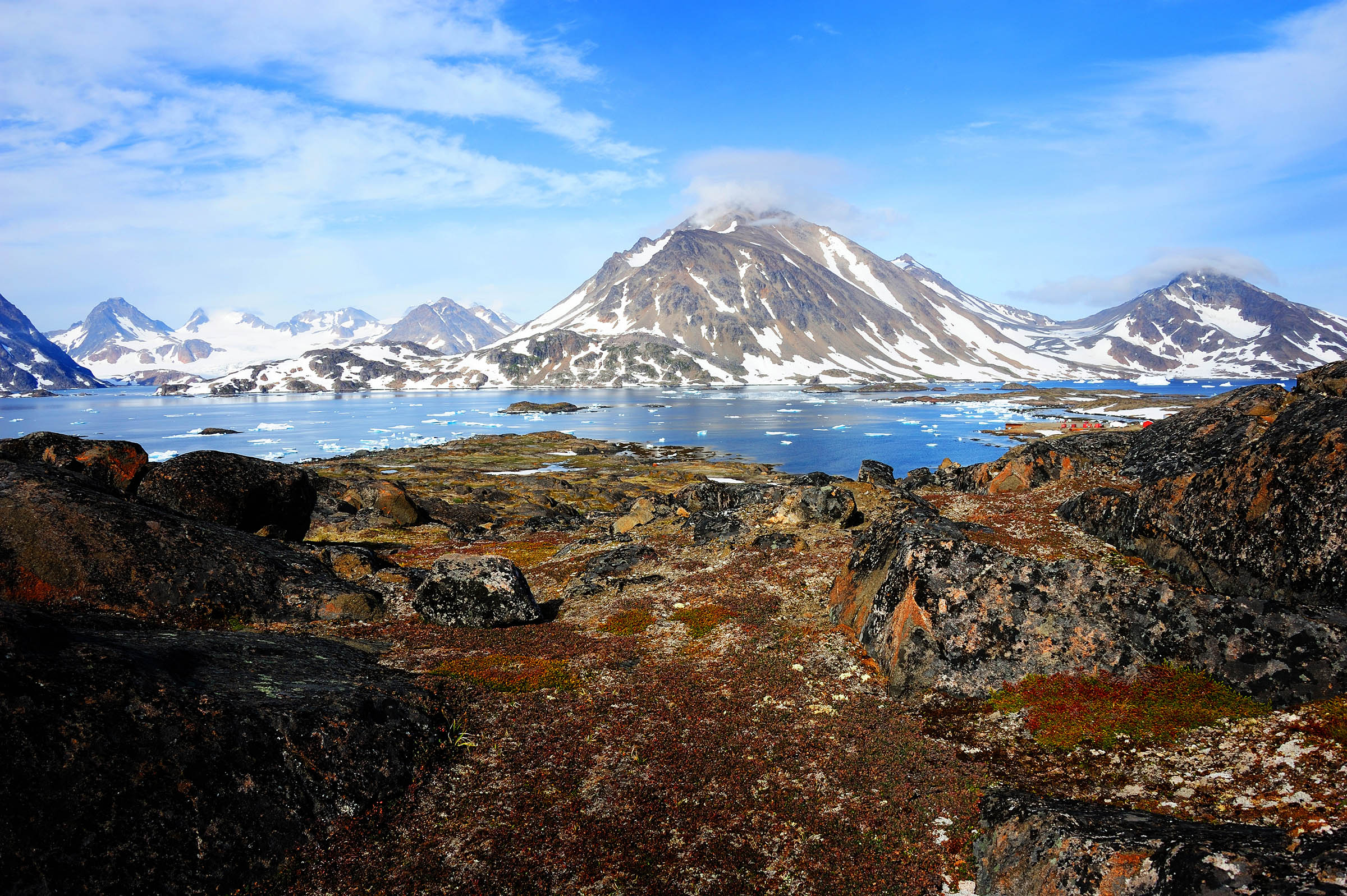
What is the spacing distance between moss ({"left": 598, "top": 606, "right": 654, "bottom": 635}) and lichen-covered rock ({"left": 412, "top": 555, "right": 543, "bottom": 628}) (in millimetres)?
2756

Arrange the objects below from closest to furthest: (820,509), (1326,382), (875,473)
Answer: (1326,382) → (820,509) → (875,473)

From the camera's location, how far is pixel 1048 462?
3584cm

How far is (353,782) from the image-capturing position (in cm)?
1144

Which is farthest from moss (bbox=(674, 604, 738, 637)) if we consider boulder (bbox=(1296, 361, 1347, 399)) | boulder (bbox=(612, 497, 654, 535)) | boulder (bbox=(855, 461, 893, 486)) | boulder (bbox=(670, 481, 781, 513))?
boulder (bbox=(855, 461, 893, 486))

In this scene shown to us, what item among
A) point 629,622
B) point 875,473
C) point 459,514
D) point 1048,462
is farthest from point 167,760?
point 875,473

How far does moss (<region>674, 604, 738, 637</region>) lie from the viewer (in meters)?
20.9

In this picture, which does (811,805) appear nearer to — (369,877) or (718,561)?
(369,877)

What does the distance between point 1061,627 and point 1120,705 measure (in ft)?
7.16

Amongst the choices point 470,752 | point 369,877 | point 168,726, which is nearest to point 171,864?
point 168,726

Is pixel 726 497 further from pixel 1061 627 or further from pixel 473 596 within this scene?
pixel 1061 627

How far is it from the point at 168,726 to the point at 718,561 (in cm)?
2141

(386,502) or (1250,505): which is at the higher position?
(1250,505)

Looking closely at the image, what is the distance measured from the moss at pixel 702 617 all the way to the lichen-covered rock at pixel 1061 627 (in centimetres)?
503

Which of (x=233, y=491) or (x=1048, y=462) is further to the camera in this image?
(x=1048, y=462)
